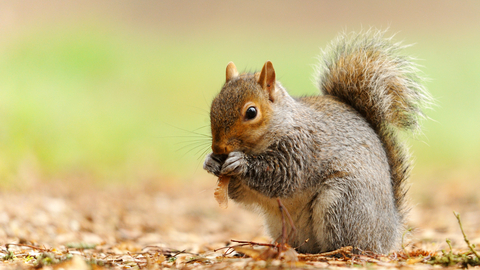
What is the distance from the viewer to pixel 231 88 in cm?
240

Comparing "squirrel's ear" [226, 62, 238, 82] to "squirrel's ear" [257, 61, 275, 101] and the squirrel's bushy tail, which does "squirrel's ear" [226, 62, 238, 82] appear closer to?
"squirrel's ear" [257, 61, 275, 101]

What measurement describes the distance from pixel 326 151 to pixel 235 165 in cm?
55

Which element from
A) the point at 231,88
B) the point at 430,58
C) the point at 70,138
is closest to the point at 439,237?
the point at 231,88

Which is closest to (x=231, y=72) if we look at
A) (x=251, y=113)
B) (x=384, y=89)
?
(x=251, y=113)

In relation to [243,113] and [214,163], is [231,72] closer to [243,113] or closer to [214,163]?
[243,113]

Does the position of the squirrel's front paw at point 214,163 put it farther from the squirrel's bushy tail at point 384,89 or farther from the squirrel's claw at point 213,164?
the squirrel's bushy tail at point 384,89

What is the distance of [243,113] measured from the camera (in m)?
2.28

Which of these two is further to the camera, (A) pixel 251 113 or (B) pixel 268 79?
(B) pixel 268 79

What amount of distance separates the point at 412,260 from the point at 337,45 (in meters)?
1.54

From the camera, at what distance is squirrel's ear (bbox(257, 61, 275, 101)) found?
7.91 feet

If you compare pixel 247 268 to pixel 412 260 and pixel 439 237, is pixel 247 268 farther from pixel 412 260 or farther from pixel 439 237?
pixel 439 237

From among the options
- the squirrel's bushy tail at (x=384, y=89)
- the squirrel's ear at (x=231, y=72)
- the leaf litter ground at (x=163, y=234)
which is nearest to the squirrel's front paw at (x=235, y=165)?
the leaf litter ground at (x=163, y=234)

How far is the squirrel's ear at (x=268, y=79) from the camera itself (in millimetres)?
2412

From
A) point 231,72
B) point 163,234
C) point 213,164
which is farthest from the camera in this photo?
point 163,234
